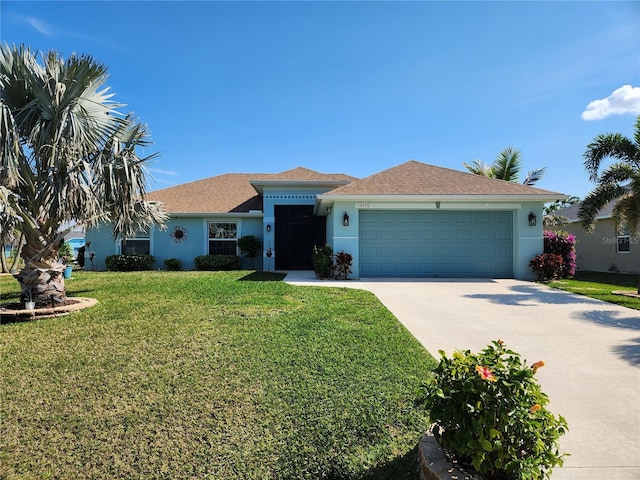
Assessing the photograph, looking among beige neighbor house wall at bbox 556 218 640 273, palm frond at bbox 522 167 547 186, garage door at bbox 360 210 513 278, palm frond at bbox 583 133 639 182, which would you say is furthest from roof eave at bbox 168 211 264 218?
palm frond at bbox 522 167 547 186

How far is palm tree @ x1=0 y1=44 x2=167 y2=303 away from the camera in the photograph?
687 centimetres

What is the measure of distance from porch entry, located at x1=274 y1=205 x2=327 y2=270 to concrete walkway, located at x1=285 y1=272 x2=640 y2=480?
6687 mm

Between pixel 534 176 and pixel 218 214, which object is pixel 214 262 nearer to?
pixel 218 214

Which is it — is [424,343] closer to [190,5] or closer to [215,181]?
[190,5]

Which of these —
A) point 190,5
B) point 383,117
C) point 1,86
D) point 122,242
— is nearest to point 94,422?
point 1,86

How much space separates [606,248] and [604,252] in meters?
0.25

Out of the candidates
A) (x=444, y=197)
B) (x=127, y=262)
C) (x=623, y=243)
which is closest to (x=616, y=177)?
(x=444, y=197)

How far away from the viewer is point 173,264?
53.1ft

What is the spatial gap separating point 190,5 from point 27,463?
952cm

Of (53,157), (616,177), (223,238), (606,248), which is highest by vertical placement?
(616,177)

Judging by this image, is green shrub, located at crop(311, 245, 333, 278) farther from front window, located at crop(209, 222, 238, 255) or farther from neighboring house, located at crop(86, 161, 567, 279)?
front window, located at crop(209, 222, 238, 255)

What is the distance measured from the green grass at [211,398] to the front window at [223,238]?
34.9ft

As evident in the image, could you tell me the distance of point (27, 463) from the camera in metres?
2.63

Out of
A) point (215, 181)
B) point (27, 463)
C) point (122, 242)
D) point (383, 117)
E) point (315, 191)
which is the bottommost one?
point (27, 463)
